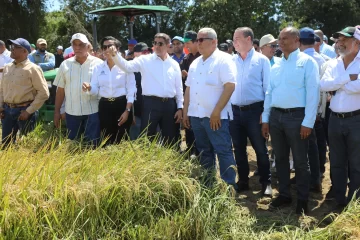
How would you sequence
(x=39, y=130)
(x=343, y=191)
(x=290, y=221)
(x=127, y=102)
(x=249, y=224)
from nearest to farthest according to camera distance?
(x=249, y=224)
(x=290, y=221)
(x=343, y=191)
(x=127, y=102)
(x=39, y=130)

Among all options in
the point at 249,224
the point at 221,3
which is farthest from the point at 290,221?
the point at 221,3

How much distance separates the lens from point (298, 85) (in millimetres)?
4641

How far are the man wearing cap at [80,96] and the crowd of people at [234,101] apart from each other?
0.01 m

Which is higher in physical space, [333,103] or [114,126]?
[333,103]

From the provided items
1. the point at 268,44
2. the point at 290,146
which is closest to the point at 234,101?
the point at 290,146

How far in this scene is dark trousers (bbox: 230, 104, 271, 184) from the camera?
17.7ft

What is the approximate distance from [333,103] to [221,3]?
2204cm

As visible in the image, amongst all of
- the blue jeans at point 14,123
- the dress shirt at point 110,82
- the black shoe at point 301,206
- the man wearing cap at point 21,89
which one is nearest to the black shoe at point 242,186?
the black shoe at point 301,206

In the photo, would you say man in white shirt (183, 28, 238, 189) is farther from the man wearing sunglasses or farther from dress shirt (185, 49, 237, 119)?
the man wearing sunglasses

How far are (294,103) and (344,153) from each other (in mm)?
776

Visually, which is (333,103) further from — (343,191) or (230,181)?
(230,181)

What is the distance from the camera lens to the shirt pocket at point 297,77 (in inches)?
182

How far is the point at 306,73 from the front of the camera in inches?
182

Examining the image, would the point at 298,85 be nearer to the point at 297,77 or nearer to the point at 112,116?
the point at 297,77
